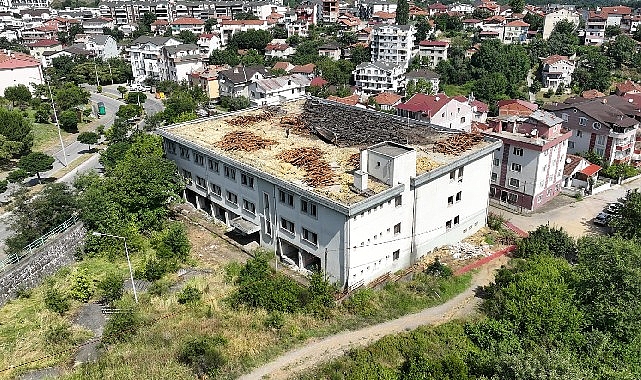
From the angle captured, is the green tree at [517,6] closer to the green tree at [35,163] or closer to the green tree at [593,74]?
the green tree at [593,74]

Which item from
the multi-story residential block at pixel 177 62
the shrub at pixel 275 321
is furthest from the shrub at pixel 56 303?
the multi-story residential block at pixel 177 62

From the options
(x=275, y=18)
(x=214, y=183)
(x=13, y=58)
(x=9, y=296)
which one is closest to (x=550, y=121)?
(x=214, y=183)

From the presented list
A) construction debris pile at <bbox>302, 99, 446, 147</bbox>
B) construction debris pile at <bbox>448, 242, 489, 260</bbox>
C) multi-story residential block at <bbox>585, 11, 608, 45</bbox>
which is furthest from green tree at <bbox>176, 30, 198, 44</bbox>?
construction debris pile at <bbox>448, 242, 489, 260</bbox>

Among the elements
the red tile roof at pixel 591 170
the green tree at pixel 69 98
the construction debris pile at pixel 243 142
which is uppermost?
the construction debris pile at pixel 243 142

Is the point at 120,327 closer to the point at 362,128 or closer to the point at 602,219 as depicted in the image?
the point at 362,128

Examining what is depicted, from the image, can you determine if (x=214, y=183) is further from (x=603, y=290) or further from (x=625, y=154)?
(x=625, y=154)

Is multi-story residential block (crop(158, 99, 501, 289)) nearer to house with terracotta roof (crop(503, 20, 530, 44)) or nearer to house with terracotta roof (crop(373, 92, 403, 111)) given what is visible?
house with terracotta roof (crop(373, 92, 403, 111))
